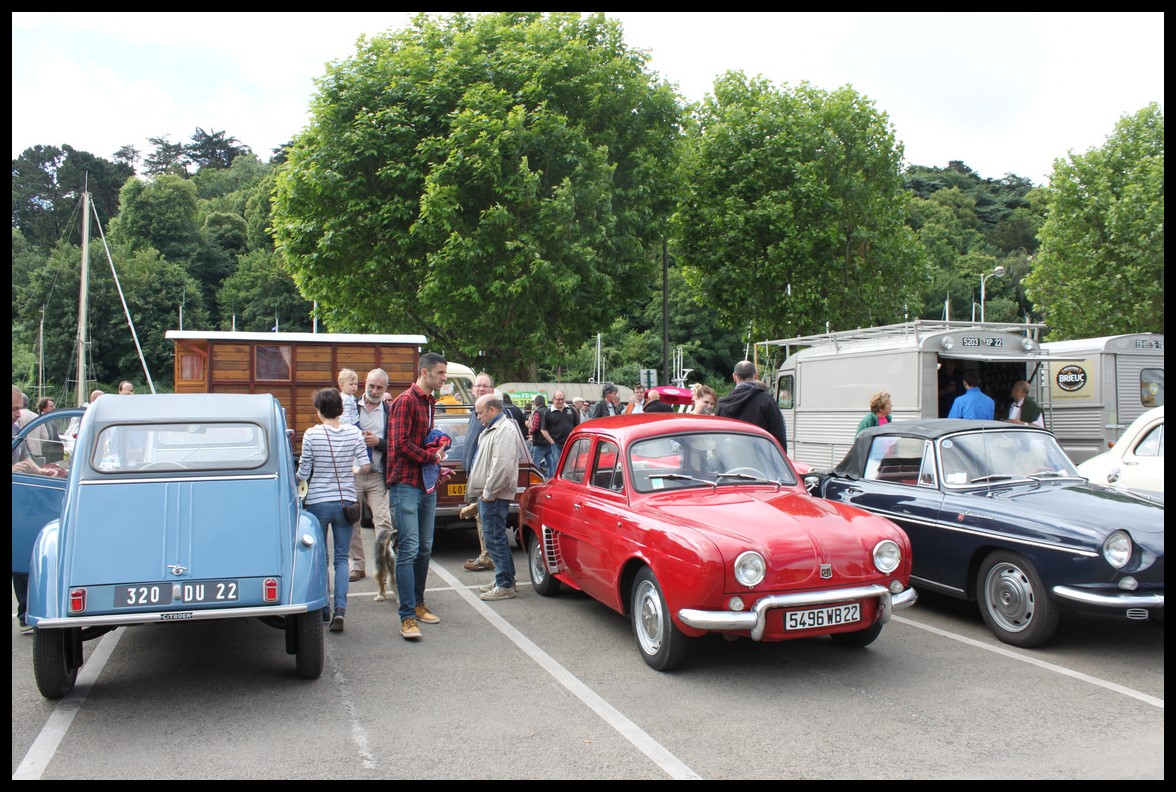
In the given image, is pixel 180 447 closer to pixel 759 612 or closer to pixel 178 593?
pixel 178 593

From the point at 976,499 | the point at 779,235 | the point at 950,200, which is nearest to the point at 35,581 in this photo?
the point at 976,499

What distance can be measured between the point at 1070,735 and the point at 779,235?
24808mm

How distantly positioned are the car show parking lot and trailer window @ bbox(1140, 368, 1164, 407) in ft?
29.0

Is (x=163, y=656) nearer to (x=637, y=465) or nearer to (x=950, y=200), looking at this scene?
(x=637, y=465)

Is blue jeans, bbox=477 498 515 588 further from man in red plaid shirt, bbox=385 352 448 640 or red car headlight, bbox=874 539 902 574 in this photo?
red car headlight, bbox=874 539 902 574

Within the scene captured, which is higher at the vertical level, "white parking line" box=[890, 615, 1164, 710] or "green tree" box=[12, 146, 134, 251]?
"green tree" box=[12, 146, 134, 251]

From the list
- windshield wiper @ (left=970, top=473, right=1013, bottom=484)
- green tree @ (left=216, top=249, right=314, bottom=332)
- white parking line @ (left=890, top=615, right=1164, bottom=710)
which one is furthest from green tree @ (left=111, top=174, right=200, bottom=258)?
white parking line @ (left=890, top=615, right=1164, bottom=710)

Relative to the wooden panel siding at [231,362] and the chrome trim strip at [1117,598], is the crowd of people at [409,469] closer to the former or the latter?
the chrome trim strip at [1117,598]

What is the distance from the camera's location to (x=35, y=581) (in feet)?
16.1

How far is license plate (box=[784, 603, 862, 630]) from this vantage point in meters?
5.28

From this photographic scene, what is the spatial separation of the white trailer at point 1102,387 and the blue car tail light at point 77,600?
13.4 metres

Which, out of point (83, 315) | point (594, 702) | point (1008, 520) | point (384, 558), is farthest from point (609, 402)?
point (83, 315)

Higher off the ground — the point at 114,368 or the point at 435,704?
the point at 114,368

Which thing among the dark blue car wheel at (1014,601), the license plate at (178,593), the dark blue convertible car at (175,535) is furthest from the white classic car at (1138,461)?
the license plate at (178,593)
